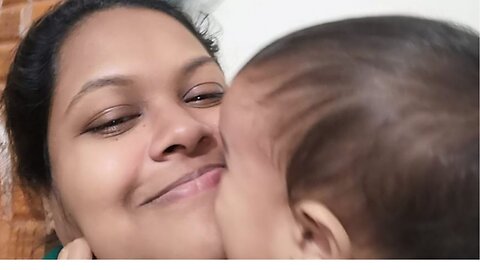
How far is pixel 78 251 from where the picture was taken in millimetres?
740

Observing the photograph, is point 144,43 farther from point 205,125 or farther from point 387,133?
point 387,133

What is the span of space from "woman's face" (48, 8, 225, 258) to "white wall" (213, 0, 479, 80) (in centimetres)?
7

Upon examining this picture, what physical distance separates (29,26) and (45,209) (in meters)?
0.26

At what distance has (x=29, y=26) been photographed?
2.96 feet

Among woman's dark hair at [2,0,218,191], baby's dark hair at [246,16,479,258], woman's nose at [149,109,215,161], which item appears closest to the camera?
baby's dark hair at [246,16,479,258]

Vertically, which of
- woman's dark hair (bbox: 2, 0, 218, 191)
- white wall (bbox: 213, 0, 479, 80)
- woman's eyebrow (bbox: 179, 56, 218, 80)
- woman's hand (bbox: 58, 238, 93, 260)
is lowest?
woman's hand (bbox: 58, 238, 93, 260)

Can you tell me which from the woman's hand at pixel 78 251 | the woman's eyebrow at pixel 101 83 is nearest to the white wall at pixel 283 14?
the woman's eyebrow at pixel 101 83

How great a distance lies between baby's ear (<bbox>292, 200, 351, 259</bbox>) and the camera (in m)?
0.49

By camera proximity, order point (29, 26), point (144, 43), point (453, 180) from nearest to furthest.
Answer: point (453, 180), point (144, 43), point (29, 26)

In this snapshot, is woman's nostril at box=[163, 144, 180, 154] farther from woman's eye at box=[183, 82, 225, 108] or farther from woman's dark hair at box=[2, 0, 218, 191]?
woman's dark hair at box=[2, 0, 218, 191]

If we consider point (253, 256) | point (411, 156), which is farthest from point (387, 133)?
point (253, 256)

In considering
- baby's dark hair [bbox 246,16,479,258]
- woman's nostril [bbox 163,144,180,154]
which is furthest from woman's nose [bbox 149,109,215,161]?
baby's dark hair [bbox 246,16,479,258]

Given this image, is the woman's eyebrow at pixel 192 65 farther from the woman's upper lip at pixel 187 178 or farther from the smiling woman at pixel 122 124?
the woman's upper lip at pixel 187 178

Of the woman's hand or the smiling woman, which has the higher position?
the smiling woman
